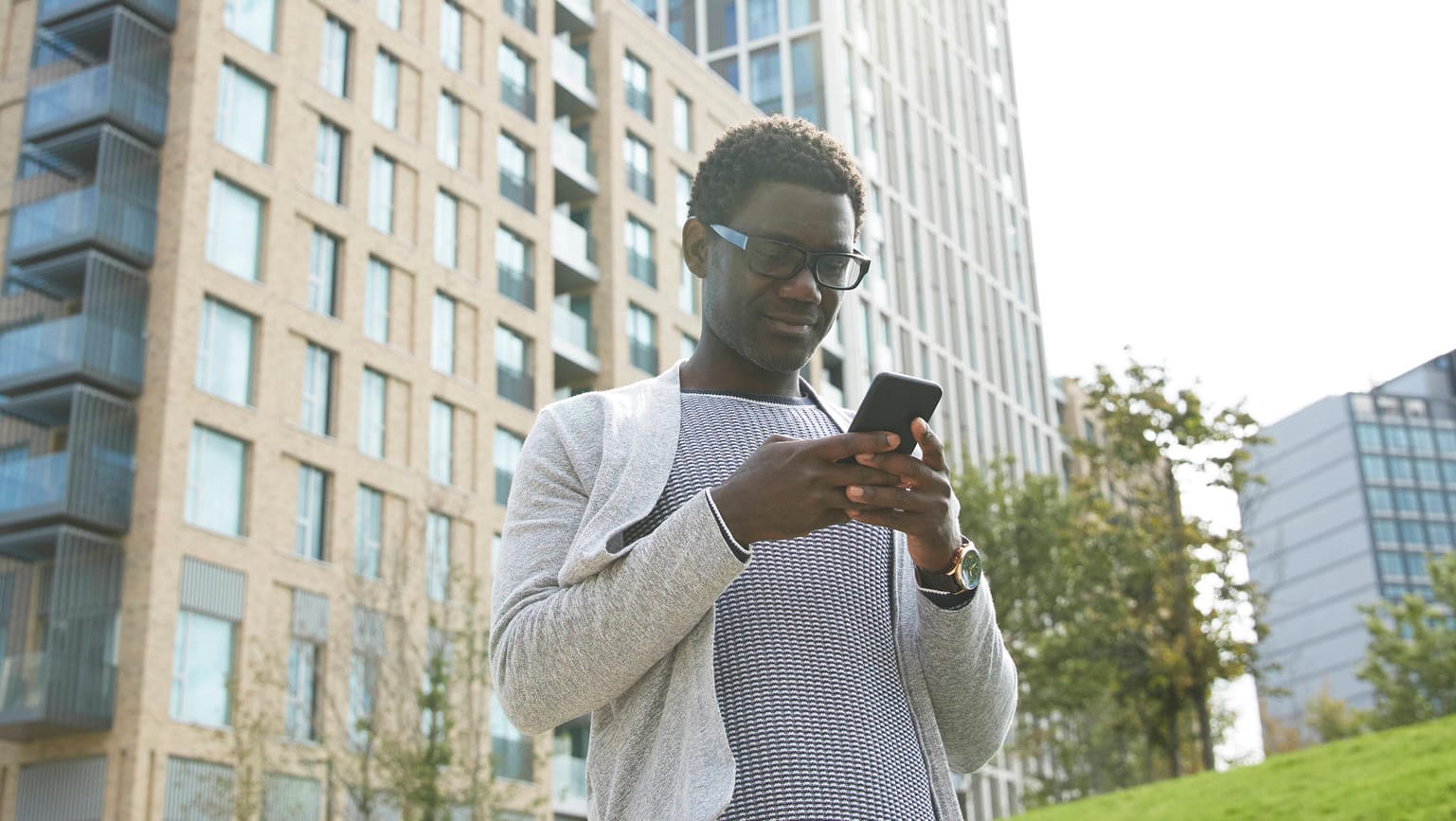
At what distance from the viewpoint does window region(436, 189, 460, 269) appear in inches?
1505

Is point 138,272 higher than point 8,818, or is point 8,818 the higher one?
point 138,272

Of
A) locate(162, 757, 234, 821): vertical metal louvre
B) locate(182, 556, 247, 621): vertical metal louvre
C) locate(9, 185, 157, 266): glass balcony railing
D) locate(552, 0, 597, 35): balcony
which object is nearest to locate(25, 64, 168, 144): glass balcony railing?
locate(9, 185, 157, 266): glass balcony railing

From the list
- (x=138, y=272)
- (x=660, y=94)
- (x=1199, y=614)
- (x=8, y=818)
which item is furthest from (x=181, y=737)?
(x=660, y=94)

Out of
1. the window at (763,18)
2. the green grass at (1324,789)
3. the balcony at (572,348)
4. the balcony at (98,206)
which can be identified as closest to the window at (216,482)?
the balcony at (98,206)

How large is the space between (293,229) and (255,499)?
6290 millimetres

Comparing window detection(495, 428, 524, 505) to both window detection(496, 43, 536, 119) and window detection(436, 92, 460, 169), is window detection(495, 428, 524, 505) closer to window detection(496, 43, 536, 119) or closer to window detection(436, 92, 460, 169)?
window detection(436, 92, 460, 169)

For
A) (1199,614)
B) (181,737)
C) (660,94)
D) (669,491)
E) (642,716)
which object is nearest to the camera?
(642,716)

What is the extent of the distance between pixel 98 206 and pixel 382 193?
7698 millimetres

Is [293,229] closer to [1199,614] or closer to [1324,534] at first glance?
[1199,614]

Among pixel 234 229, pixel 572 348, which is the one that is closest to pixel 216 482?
pixel 234 229

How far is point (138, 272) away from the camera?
100ft

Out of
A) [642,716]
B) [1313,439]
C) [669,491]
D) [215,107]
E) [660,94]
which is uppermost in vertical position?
[1313,439]

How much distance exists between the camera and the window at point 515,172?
41125 millimetres

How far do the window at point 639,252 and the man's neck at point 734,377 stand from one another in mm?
41548
